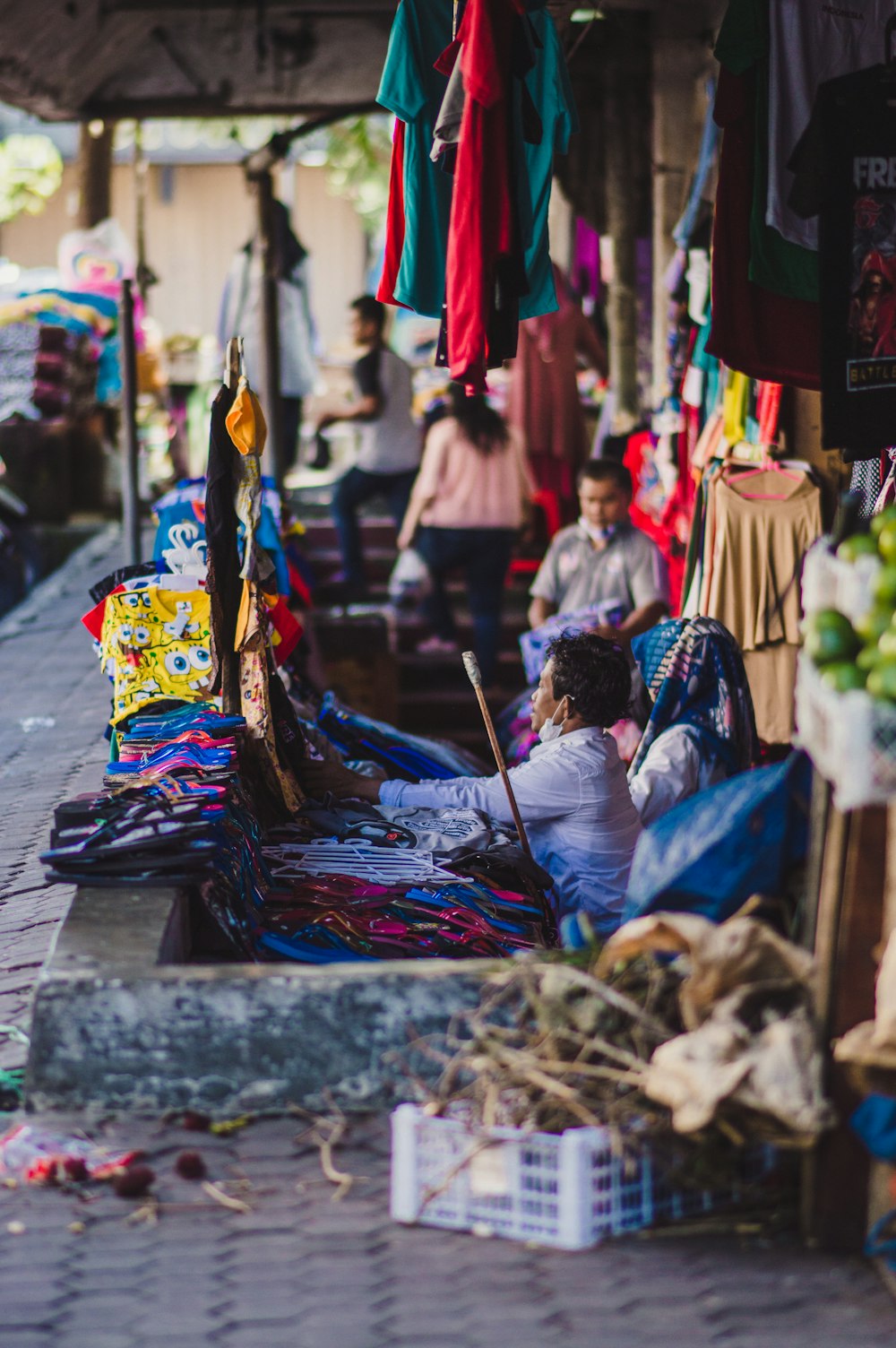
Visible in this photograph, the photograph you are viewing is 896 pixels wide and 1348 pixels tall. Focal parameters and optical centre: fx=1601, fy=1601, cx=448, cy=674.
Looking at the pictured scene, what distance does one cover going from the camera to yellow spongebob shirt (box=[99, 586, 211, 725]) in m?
5.82

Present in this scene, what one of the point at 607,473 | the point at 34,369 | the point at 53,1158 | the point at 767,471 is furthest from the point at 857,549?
the point at 34,369

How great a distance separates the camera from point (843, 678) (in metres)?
3.10

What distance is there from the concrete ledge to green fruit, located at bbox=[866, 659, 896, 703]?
1140mm

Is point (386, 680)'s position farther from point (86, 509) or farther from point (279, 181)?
point (279, 181)

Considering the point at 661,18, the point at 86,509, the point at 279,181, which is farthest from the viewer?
the point at 279,181

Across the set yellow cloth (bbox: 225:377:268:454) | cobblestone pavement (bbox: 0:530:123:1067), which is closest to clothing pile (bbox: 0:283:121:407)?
cobblestone pavement (bbox: 0:530:123:1067)

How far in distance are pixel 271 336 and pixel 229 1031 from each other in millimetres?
8708

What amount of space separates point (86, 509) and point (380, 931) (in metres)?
10.4

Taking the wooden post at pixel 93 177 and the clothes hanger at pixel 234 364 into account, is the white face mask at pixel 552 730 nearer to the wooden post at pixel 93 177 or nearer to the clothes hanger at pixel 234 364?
the clothes hanger at pixel 234 364

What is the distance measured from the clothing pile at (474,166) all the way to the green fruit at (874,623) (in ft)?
7.01

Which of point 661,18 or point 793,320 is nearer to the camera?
point 793,320

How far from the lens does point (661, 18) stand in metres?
9.59

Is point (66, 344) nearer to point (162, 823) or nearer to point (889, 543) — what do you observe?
point (162, 823)

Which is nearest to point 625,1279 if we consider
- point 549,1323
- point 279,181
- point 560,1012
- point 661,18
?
point 549,1323
